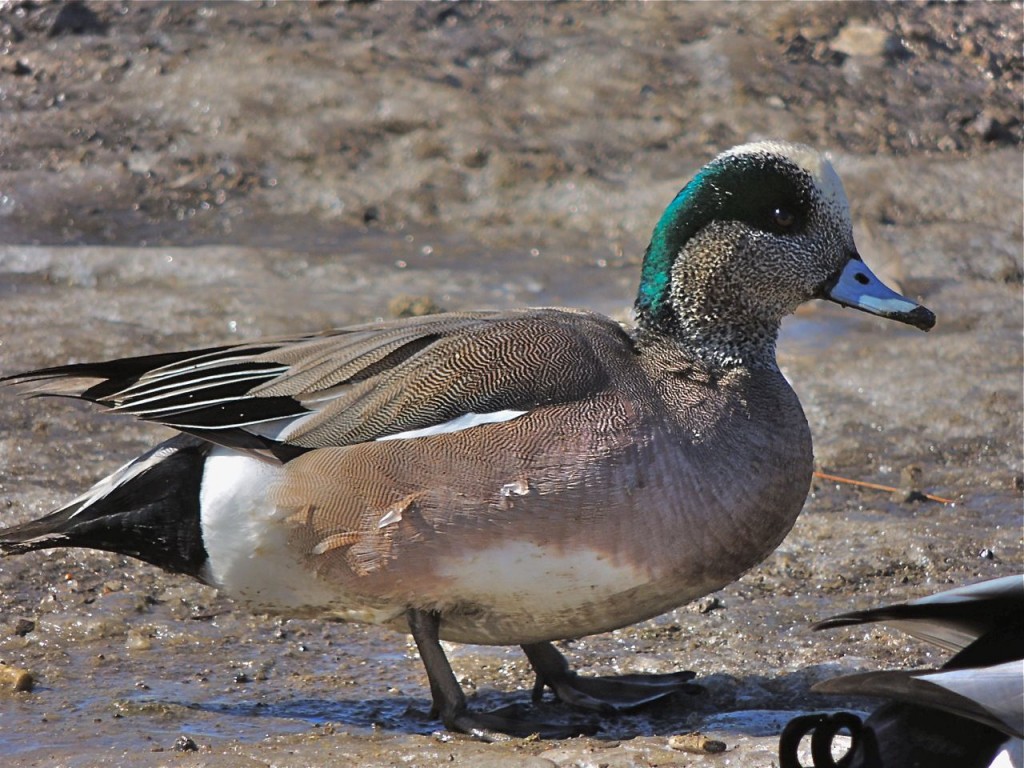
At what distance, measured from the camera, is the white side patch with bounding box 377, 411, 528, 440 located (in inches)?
126

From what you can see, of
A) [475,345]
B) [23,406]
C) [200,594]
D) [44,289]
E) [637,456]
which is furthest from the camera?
[44,289]

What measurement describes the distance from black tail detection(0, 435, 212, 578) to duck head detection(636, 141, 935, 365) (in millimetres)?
1115

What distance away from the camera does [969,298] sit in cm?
630

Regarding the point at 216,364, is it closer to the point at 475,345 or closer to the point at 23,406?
the point at 475,345

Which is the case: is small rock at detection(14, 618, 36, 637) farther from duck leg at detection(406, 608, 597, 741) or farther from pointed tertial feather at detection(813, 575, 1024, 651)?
pointed tertial feather at detection(813, 575, 1024, 651)

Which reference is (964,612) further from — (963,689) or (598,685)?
(598,685)

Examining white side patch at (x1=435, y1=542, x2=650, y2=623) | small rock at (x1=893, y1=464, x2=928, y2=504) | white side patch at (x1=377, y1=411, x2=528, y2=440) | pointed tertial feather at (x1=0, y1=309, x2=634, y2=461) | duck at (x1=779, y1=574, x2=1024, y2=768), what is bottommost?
small rock at (x1=893, y1=464, x2=928, y2=504)

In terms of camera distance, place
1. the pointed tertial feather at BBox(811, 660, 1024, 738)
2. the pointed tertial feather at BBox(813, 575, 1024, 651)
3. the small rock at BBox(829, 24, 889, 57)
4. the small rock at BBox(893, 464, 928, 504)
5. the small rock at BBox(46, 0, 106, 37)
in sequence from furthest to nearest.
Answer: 1. the small rock at BBox(829, 24, 889, 57)
2. the small rock at BBox(46, 0, 106, 37)
3. the small rock at BBox(893, 464, 928, 504)
4. the pointed tertial feather at BBox(813, 575, 1024, 651)
5. the pointed tertial feather at BBox(811, 660, 1024, 738)

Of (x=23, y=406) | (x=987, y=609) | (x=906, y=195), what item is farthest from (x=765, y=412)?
(x=906, y=195)

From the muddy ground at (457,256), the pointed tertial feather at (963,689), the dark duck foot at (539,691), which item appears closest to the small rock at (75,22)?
the muddy ground at (457,256)

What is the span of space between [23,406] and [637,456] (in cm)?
268

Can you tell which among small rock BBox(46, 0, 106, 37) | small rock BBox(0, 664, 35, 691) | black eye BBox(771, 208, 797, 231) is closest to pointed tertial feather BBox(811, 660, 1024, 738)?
black eye BBox(771, 208, 797, 231)

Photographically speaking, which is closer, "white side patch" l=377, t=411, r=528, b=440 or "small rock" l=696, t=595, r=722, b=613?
"white side patch" l=377, t=411, r=528, b=440

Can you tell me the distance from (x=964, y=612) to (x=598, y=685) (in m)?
1.22
